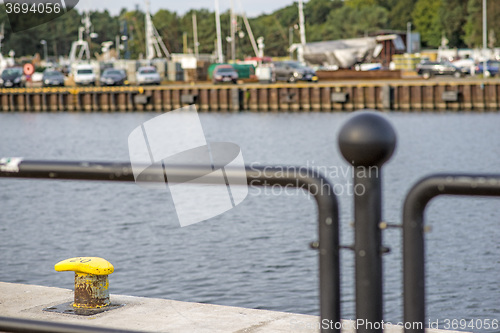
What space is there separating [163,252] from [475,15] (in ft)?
371

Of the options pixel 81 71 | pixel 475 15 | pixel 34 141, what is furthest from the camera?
pixel 475 15

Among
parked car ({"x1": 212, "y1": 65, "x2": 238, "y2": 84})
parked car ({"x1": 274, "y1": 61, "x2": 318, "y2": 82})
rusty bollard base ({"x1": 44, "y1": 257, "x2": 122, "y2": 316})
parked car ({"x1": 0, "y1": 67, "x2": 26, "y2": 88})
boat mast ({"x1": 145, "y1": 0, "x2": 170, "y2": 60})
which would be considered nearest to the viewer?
rusty bollard base ({"x1": 44, "y1": 257, "x2": 122, "y2": 316})

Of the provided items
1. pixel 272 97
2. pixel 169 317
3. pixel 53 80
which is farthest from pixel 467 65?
pixel 169 317

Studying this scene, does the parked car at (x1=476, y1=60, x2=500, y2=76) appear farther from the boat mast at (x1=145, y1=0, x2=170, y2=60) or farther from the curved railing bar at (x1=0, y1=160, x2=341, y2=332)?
the curved railing bar at (x1=0, y1=160, x2=341, y2=332)

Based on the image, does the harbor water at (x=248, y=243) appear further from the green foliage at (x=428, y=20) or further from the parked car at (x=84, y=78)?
the green foliage at (x=428, y=20)

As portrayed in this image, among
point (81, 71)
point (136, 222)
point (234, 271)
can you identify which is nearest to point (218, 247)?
point (234, 271)

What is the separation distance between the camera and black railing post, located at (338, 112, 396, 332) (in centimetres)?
224

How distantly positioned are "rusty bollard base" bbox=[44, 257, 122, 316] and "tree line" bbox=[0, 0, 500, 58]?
412 feet

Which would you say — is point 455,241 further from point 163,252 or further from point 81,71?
point 81,71

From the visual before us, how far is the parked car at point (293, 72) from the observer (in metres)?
59.6

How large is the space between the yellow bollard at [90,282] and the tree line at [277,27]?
12551 cm

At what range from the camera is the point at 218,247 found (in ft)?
57.4

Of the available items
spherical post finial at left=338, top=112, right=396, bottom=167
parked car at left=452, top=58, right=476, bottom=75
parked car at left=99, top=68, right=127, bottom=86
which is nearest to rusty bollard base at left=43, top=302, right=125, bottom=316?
spherical post finial at left=338, top=112, right=396, bottom=167

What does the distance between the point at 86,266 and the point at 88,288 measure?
17.6 inches
